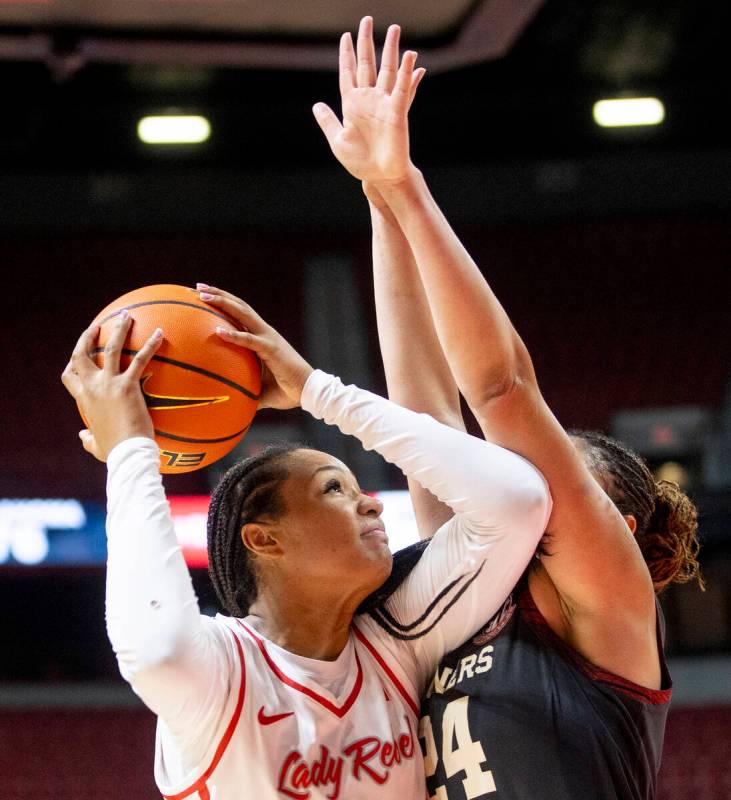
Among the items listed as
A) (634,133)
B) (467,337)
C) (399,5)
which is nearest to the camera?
(467,337)

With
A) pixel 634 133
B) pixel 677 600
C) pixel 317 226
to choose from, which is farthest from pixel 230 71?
pixel 677 600

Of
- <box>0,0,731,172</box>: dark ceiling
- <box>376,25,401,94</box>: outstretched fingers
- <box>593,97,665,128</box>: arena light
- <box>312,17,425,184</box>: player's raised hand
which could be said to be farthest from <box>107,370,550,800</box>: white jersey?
<box>593,97,665,128</box>: arena light

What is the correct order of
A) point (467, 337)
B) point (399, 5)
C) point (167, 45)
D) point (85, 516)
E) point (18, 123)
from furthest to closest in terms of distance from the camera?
1. point (18, 123)
2. point (85, 516)
3. point (167, 45)
4. point (399, 5)
5. point (467, 337)

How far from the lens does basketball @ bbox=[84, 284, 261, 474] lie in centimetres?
166

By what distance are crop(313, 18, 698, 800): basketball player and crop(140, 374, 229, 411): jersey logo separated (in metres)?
0.37

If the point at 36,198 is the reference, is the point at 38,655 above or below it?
below

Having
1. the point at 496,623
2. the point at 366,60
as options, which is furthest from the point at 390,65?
the point at 496,623

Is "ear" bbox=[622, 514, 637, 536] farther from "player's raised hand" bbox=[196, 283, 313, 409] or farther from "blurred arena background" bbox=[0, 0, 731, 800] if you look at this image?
"blurred arena background" bbox=[0, 0, 731, 800]

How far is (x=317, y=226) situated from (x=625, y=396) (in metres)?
2.12

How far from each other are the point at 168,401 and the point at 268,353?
174 mm

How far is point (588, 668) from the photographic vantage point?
1684mm

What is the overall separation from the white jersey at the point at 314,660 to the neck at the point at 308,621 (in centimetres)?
3

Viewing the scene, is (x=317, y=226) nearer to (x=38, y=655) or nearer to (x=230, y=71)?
(x=230, y=71)

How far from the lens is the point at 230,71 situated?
5.99 meters
